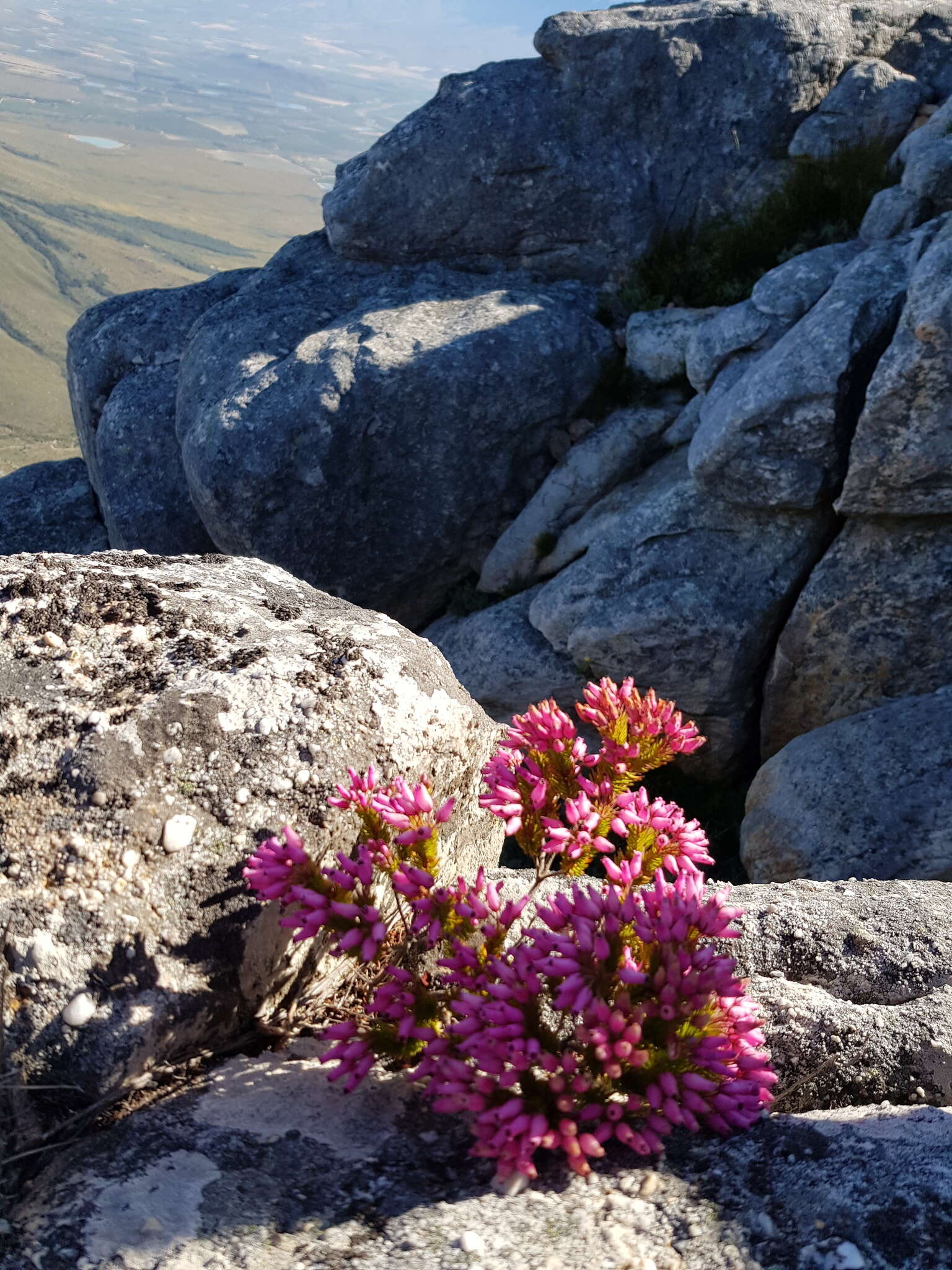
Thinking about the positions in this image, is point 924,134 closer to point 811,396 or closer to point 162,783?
point 811,396

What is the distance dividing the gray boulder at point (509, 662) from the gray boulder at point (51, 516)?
837 cm

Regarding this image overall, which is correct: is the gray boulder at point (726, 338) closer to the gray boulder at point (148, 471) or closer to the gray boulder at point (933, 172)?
the gray boulder at point (933, 172)

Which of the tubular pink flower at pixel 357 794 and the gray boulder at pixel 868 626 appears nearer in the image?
the tubular pink flower at pixel 357 794

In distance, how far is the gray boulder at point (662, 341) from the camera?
46.5ft

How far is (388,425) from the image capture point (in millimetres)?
14305

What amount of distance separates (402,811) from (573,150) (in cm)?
1482

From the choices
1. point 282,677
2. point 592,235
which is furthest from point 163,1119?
point 592,235

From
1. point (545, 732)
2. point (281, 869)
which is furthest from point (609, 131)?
point (281, 869)

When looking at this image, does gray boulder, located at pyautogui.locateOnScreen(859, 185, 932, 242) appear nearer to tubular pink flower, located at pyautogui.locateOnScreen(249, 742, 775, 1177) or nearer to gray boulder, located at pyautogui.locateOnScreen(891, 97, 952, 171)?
gray boulder, located at pyautogui.locateOnScreen(891, 97, 952, 171)

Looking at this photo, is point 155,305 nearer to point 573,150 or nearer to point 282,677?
point 573,150

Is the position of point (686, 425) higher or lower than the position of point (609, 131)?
lower

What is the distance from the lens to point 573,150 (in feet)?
51.0

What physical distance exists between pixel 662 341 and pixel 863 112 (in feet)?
14.6

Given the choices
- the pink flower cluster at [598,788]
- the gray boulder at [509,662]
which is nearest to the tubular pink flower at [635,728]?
the pink flower cluster at [598,788]
